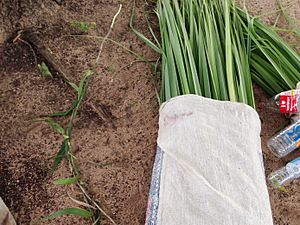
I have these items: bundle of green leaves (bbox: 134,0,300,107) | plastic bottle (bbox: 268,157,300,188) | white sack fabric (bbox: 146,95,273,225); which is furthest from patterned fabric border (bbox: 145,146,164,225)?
plastic bottle (bbox: 268,157,300,188)

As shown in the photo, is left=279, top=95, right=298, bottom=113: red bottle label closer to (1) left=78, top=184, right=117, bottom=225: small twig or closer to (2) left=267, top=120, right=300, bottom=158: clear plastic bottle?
(2) left=267, top=120, right=300, bottom=158: clear plastic bottle

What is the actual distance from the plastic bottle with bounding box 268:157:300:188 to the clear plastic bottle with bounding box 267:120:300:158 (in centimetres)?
6

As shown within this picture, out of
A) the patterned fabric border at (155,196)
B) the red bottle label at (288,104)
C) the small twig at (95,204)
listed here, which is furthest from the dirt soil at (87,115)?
the patterned fabric border at (155,196)

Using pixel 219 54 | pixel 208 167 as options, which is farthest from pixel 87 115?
pixel 208 167

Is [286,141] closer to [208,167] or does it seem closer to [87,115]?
[208,167]

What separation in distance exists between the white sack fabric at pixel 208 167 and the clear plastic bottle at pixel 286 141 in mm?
349

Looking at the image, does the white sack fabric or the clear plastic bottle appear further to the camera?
the clear plastic bottle

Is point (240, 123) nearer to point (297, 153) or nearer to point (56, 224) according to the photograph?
point (297, 153)

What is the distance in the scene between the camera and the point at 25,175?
164 cm

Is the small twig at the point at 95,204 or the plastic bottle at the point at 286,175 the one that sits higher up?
the plastic bottle at the point at 286,175

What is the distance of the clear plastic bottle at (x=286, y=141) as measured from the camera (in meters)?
1.68

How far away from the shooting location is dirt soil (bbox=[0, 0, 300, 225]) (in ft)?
5.31

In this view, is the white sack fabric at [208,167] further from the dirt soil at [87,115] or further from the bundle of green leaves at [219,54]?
the dirt soil at [87,115]

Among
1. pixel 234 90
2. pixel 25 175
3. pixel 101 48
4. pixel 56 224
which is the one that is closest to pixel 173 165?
pixel 234 90
